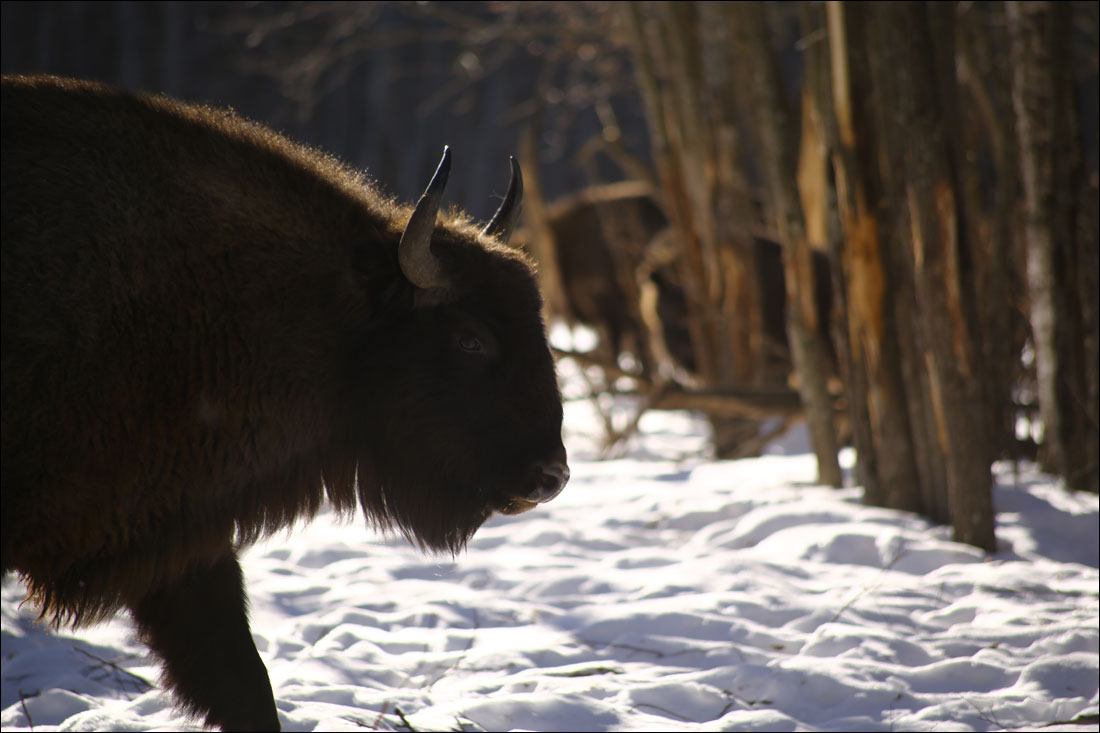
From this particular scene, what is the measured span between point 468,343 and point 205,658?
1026 millimetres

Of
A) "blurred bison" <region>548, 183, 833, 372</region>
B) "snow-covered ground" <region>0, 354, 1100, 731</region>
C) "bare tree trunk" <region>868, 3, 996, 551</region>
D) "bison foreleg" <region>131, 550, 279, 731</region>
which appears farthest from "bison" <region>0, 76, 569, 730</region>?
"blurred bison" <region>548, 183, 833, 372</region>

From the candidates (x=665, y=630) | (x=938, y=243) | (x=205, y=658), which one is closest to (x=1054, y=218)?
(x=938, y=243)

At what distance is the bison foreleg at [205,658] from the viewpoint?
2395mm

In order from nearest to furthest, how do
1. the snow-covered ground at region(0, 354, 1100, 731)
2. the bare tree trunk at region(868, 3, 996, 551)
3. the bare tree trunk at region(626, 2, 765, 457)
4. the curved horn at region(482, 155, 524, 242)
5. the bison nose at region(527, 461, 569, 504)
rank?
the bison nose at region(527, 461, 569, 504) < the snow-covered ground at region(0, 354, 1100, 731) < the curved horn at region(482, 155, 524, 242) < the bare tree trunk at region(868, 3, 996, 551) < the bare tree trunk at region(626, 2, 765, 457)

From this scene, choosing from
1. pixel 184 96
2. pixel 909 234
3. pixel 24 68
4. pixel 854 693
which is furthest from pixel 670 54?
pixel 854 693

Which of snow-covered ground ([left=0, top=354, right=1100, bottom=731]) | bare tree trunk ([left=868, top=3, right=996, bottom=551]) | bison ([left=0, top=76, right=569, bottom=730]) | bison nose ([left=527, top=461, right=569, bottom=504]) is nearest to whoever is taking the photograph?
bison ([left=0, top=76, right=569, bottom=730])

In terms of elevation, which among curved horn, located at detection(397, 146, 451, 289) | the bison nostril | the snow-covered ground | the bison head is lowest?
the snow-covered ground

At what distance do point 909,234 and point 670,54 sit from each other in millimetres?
2806

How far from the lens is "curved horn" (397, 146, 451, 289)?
2302 mm

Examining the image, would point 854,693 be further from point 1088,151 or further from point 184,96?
point 184,96

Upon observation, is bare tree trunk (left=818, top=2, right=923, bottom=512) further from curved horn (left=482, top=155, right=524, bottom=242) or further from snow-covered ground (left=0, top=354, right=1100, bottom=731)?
curved horn (left=482, top=155, right=524, bottom=242)

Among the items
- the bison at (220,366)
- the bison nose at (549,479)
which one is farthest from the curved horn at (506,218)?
the bison nose at (549,479)

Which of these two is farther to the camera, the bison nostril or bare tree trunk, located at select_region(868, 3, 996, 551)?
bare tree trunk, located at select_region(868, 3, 996, 551)

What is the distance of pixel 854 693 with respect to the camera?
9.41 ft
